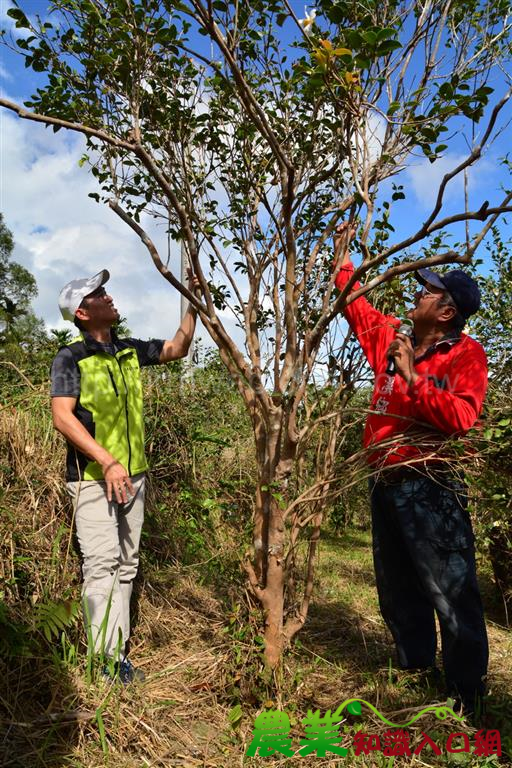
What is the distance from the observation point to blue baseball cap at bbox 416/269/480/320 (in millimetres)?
2643

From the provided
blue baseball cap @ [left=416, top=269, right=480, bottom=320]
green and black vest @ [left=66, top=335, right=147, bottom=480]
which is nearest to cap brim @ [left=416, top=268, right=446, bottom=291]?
blue baseball cap @ [left=416, top=269, right=480, bottom=320]

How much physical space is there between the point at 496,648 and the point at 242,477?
2.51m

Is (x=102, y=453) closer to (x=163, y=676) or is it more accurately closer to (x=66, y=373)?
(x=66, y=373)

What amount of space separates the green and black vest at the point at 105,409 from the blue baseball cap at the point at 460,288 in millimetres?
1671

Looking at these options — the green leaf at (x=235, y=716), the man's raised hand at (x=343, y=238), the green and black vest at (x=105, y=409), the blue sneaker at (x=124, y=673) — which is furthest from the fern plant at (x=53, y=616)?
the man's raised hand at (x=343, y=238)

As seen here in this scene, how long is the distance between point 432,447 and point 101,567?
5.72 feet

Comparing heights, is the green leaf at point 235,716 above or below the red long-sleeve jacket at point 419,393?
below

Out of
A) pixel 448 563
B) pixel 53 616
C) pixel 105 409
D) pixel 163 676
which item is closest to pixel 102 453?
pixel 105 409

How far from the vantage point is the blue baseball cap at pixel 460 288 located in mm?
2643

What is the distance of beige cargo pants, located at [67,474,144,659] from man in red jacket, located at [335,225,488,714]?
138 cm

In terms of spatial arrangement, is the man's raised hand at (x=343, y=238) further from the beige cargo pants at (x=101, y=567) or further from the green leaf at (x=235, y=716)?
the green leaf at (x=235, y=716)

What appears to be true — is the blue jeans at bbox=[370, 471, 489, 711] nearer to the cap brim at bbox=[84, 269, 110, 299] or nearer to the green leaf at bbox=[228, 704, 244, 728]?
the green leaf at bbox=[228, 704, 244, 728]

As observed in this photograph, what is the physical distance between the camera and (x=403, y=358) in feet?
8.04

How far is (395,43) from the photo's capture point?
66.7 inches
